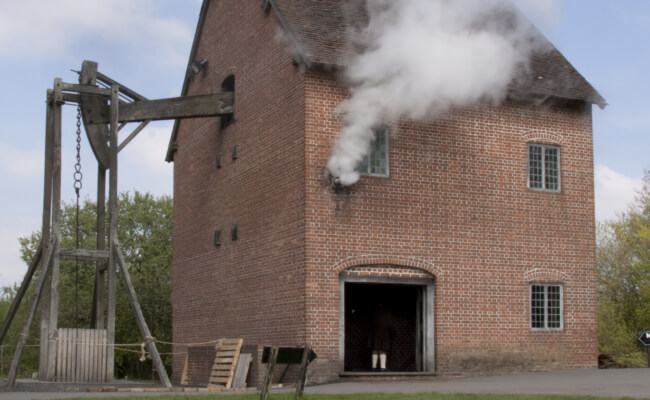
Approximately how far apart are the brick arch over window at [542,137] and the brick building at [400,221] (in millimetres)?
34

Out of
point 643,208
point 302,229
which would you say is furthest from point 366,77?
point 643,208

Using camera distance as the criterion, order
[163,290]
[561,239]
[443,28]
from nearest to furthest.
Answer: [443,28], [561,239], [163,290]

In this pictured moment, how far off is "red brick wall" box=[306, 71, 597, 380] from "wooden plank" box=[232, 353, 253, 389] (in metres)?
1.75

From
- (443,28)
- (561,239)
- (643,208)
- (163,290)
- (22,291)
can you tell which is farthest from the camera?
(163,290)

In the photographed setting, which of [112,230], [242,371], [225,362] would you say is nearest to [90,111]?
[112,230]

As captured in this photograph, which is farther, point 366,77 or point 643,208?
point 643,208

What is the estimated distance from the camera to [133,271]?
51.6m

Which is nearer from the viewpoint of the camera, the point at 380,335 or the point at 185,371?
the point at 380,335

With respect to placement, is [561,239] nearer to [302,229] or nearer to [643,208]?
[302,229]

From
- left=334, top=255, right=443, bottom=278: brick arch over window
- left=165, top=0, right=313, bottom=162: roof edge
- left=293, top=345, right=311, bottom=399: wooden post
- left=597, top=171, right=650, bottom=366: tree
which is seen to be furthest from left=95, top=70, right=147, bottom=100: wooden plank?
left=597, top=171, right=650, bottom=366: tree

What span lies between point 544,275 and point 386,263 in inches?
167

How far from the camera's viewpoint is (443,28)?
20.5m

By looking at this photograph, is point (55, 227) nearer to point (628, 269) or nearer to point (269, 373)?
point (269, 373)

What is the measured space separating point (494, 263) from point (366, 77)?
5189 millimetres
